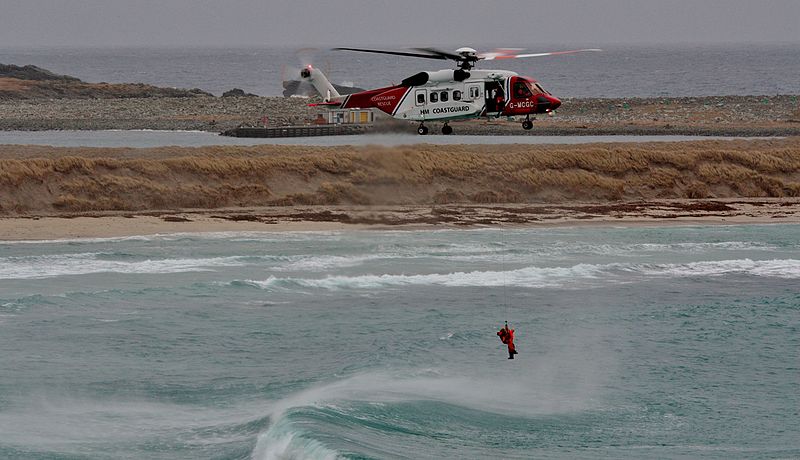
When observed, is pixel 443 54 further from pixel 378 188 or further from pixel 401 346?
pixel 378 188

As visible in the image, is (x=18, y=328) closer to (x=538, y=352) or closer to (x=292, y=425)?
(x=292, y=425)

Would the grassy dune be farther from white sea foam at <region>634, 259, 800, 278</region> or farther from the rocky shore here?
the rocky shore

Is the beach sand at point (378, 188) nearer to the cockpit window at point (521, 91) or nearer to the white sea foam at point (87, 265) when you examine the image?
the white sea foam at point (87, 265)

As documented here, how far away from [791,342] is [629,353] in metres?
3.97

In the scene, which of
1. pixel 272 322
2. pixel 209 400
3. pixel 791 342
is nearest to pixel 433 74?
pixel 272 322

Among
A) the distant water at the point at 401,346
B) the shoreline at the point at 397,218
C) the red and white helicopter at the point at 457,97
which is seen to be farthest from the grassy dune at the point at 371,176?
the red and white helicopter at the point at 457,97

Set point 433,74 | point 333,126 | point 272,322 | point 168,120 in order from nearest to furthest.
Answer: point 272,322
point 433,74
point 333,126
point 168,120

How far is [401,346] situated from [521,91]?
10.8m

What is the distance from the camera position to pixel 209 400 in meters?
22.7

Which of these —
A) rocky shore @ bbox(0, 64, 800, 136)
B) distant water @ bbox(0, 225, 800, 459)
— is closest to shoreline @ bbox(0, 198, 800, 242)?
distant water @ bbox(0, 225, 800, 459)

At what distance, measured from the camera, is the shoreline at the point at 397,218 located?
127ft

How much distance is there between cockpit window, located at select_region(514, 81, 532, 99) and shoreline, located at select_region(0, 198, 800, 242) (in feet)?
21.6

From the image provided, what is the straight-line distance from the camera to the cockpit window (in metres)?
34.6

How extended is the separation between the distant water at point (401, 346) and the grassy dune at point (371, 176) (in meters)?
5.05
